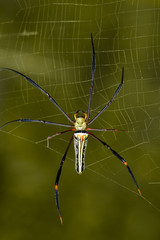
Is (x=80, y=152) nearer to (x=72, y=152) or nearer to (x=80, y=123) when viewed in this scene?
(x=80, y=123)

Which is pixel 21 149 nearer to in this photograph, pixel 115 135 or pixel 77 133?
pixel 115 135

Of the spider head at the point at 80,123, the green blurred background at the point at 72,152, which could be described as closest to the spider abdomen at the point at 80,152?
the spider head at the point at 80,123

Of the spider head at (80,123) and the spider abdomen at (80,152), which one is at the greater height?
the spider head at (80,123)

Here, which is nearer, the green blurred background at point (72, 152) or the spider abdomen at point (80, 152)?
the spider abdomen at point (80, 152)

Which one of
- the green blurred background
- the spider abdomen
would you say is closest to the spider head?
the spider abdomen

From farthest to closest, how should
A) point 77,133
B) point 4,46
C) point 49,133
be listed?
point 49,133 < point 4,46 < point 77,133

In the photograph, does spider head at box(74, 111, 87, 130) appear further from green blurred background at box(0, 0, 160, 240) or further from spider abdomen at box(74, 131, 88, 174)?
green blurred background at box(0, 0, 160, 240)

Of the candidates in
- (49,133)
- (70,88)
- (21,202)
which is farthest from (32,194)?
(70,88)

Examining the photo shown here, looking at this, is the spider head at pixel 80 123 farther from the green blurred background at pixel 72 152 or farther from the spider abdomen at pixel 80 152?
the green blurred background at pixel 72 152
